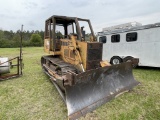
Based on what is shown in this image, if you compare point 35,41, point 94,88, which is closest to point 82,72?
point 94,88

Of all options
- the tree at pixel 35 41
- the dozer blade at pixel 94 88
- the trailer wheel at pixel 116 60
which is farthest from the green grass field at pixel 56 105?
the tree at pixel 35 41

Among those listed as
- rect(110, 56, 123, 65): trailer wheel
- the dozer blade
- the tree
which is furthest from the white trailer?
the tree

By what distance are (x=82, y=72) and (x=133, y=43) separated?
5.26 metres

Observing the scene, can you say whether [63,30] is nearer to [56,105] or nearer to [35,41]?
[56,105]

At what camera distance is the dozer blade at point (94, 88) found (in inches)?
114

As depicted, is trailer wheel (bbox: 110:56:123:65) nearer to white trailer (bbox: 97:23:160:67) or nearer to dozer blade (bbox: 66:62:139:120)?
white trailer (bbox: 97:23:160:67)

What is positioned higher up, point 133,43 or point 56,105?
point 133,43

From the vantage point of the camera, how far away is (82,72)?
10.5ft

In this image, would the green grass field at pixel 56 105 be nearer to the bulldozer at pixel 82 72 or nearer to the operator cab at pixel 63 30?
the bulldozer at pixel 82 72

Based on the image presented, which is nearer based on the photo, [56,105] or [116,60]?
[56,105]

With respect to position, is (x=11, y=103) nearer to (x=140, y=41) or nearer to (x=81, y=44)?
(x=81, y=44)

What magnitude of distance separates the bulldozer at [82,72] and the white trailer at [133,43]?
2907 mm

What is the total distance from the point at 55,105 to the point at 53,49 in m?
2.44

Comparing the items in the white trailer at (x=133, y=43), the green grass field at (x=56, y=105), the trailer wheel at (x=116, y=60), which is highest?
the white trailer at (x=133, y=43)
